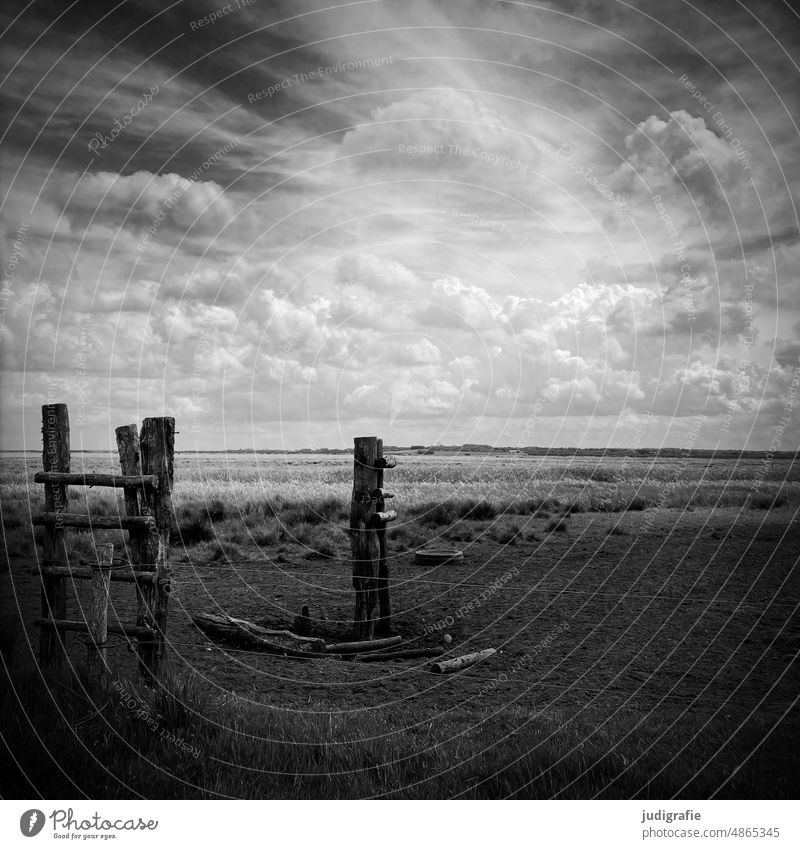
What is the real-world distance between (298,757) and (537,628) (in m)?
6.85

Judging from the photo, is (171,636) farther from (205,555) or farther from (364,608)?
(205,555)

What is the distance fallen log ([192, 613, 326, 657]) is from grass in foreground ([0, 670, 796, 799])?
13.3ft

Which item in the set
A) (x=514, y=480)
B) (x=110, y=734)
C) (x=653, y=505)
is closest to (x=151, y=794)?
(x=110, y=734)

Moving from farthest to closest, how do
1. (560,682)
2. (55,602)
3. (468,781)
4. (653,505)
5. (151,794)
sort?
(653,505)
(560,682)
(55,602)
(468,781)
(151,794)

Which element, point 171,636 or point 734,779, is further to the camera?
point 171,636

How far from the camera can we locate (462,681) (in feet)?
30.9

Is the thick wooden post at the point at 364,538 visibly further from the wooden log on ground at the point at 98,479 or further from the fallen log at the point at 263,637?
the wooden log on ground at the point at 98,479

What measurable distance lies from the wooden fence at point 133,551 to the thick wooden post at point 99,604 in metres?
0.01

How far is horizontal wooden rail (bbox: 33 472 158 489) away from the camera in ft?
25.5

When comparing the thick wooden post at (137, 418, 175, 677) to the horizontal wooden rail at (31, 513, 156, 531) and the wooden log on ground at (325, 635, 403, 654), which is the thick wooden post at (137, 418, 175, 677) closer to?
the horizontal wooden rail at (31, 513, 156, 531)

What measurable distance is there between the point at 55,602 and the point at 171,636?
11.3 feet

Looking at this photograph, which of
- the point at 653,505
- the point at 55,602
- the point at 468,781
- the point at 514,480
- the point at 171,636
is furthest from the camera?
the point at 514,480

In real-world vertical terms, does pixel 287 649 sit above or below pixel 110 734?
below

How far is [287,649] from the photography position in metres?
10.6
